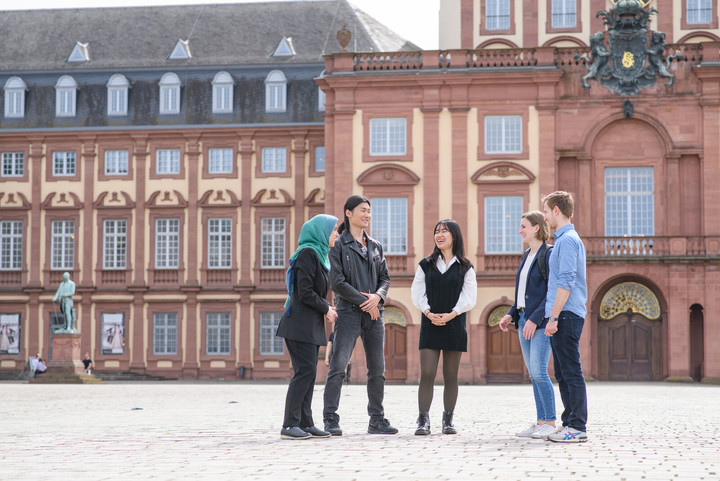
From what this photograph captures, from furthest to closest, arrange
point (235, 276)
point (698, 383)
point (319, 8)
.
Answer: point (319, 8) → point (235, 276) → point (698, 383)

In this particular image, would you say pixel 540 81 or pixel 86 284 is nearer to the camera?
pixel 540 81

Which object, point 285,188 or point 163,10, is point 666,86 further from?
point 163,10

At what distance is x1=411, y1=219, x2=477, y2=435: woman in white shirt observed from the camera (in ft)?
35.5

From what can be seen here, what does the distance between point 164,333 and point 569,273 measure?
37516 mm

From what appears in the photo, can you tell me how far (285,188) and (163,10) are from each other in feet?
38.4

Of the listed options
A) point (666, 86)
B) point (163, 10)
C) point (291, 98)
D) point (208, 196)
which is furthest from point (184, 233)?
point (666, 86)

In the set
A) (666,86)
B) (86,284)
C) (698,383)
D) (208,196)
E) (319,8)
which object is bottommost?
(698,383)

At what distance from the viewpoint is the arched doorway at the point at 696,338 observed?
125ft

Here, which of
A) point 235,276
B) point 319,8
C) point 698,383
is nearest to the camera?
point 698,383

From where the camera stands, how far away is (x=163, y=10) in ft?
173

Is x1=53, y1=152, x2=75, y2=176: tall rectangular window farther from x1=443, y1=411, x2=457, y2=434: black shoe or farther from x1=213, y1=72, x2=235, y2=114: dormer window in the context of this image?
x1=443, y1=411, x2=457, y2=434: black shoe

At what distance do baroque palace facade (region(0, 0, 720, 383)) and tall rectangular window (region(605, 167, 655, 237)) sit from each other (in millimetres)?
65

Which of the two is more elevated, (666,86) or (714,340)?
(666,86)

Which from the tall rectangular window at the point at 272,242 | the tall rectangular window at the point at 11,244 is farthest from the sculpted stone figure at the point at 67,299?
the tall rectangular window at the point at 11,244
